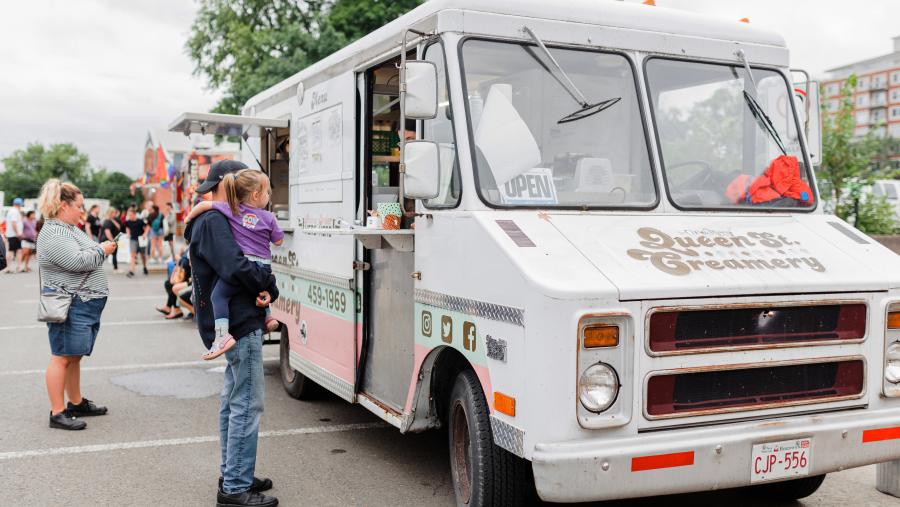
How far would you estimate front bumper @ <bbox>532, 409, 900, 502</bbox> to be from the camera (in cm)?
351

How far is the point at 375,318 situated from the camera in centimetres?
563

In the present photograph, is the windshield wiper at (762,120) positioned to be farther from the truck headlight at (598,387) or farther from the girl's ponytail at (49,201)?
the girl's ponytail at (49,201)

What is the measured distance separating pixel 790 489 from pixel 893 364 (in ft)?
3.88

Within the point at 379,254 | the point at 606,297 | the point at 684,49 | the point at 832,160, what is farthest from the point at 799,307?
the point at 832,160

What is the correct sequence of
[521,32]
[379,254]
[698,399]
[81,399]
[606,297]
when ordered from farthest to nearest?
[81,399] < [379,254] < [521,32] < [698,399] < [606,297]

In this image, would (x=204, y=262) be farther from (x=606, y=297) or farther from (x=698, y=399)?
(x=698, y=399)

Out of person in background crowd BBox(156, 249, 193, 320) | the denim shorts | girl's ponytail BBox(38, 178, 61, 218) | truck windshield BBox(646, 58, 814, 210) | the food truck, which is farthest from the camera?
person in background crowd BBox(156, 249, 193, 320)

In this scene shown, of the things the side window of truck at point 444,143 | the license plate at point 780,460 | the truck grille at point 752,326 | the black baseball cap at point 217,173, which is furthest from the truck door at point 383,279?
the license plate at point 780,460

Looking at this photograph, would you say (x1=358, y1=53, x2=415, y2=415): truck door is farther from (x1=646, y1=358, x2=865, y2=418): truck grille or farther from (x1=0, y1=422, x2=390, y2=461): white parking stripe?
(x1=646, y1=358, x2=865, y2=418): truck grille

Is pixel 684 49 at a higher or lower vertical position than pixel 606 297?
higher

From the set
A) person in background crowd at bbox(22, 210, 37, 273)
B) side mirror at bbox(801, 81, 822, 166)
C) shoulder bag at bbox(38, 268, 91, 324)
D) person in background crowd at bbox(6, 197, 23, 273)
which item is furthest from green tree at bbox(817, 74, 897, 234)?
person in background crowd at bbox(6, 197, 23, 273)

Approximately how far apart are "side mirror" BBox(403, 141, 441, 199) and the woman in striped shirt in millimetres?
3133

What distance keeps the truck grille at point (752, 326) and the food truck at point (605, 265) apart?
1cm

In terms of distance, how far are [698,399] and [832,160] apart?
13.2m
